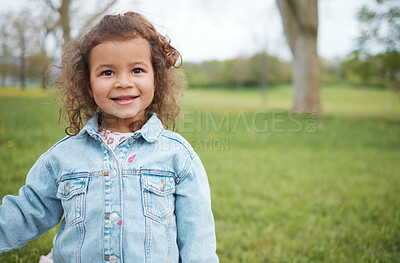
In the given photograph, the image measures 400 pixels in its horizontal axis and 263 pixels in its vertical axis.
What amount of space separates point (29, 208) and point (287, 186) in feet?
11.2

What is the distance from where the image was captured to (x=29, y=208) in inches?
55.0

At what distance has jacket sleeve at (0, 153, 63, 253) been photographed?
53.9 inches

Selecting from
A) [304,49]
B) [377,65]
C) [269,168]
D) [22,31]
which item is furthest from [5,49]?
[377,65]

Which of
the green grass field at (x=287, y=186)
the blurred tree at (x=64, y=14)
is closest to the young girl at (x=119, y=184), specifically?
the green grass field at (x=287, y=186)

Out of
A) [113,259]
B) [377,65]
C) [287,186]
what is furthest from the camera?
[377,65]

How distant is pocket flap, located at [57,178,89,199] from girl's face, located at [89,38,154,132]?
1.11 feet

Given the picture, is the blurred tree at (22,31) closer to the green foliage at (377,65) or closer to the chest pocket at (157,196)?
the chest pocket at (157,196)

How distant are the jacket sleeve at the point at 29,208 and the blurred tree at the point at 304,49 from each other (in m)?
10.5

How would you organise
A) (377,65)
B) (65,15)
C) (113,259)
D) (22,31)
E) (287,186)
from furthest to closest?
(377,65) < (22,31) < (65,15) < (287,186) < (113,259)

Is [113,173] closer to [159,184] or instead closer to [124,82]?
[159,184]

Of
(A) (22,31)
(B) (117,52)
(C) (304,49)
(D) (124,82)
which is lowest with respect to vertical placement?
(D) (124,82)

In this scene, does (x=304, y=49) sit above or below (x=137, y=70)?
above

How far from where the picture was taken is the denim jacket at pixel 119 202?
4.28ft

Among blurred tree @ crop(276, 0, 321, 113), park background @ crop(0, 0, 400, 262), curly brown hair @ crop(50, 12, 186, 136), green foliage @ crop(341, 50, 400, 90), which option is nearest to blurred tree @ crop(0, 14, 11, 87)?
park background @ crop(0, 0, 400, 262)
